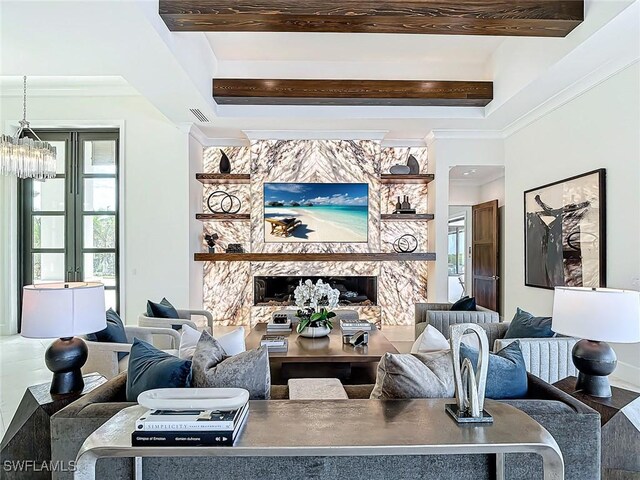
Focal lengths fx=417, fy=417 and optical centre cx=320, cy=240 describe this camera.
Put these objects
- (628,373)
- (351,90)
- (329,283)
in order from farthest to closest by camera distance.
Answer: (329,283) → (351,90) → (628,373)

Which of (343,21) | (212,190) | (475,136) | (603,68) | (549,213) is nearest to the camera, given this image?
(343,21)

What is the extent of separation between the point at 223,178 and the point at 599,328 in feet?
17.9

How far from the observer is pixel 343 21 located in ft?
11.1

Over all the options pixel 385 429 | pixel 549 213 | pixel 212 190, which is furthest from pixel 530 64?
pixel 212 190

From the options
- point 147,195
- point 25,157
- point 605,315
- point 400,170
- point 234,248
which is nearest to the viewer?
point 605,315

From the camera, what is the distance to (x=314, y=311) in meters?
3.98

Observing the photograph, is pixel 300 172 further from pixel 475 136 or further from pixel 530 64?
pixel 530 64

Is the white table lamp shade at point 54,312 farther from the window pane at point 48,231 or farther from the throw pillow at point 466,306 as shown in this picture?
the window pane at point 48,231

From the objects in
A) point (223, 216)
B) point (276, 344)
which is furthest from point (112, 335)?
point (223, 216)

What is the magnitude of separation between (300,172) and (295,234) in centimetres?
96

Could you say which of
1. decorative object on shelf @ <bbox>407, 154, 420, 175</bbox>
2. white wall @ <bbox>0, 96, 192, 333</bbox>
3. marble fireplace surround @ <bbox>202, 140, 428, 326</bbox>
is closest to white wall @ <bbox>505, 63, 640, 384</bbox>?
decorative object on shelf @ <bbox>407, 154, 420, 175</bbox>

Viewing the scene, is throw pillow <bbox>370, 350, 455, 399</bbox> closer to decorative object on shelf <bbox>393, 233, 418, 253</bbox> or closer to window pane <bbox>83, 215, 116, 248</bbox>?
decorative object on shelf <bbox>393, 233, 418, 253</bbox>

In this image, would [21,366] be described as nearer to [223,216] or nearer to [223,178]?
[223,216]

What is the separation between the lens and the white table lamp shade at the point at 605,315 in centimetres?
206
